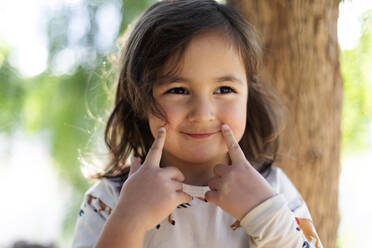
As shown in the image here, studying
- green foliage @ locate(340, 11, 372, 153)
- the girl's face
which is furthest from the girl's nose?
green foliage @ locate(340, 11, 372, 153)

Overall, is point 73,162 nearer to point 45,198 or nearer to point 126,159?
point 45,198

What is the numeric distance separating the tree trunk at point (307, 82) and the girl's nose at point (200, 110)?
57 cm

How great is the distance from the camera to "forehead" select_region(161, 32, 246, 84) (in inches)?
45.9

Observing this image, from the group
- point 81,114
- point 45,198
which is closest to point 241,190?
point 81,114

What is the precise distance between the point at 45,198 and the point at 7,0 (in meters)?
1.10

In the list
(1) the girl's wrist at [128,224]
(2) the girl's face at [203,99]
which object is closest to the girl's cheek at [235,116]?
(2) the girl's face at [203,99]

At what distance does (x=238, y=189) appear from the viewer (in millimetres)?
1099

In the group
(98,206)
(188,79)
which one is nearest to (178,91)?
(188,79)

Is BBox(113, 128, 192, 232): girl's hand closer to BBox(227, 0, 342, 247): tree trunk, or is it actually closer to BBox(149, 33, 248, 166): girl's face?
BBox(149, 33, 248, 166): girl's face

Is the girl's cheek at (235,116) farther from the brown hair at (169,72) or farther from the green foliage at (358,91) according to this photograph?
the green foliage at (358,91)

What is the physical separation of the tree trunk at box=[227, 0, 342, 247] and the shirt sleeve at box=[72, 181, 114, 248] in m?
0.73

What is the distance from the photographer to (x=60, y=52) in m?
2.21

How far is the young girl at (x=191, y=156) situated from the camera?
1074 millimetres

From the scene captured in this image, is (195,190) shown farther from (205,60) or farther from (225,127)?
(205,60)
